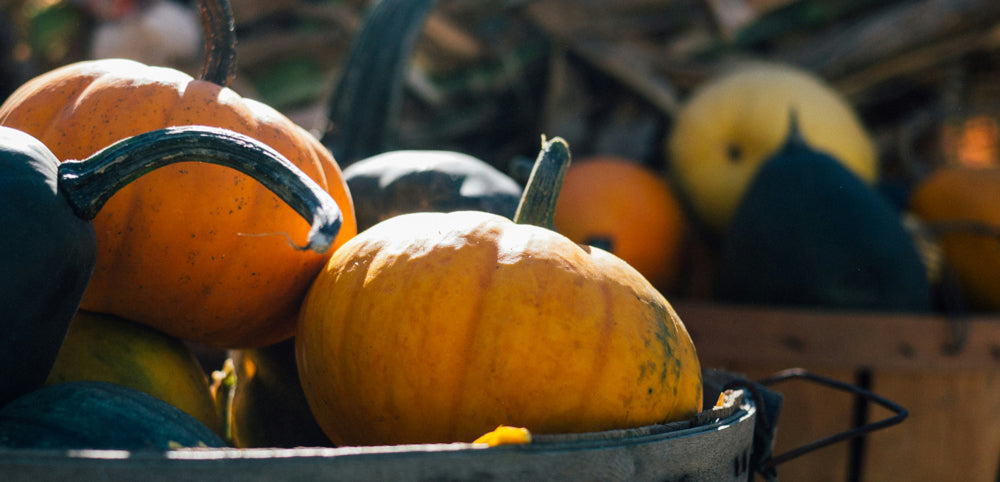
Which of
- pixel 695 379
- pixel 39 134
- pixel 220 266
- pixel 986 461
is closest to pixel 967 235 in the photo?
pixel 986 461

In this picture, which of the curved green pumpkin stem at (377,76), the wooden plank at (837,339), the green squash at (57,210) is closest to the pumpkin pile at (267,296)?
the green squash at (57,210)

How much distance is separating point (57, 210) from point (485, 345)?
298mm

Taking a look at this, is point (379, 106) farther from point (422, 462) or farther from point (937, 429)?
point (937, 429)

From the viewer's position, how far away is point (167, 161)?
518 mm

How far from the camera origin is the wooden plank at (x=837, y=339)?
125cm

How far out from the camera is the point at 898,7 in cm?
200

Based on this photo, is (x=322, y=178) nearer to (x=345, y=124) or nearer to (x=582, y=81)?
(x=345, y=124)

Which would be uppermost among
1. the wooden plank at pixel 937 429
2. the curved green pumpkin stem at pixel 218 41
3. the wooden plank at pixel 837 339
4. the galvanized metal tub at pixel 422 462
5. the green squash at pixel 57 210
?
the curved green pumpkin stem at pixel 218 41

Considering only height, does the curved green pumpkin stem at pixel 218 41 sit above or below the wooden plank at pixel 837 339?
above

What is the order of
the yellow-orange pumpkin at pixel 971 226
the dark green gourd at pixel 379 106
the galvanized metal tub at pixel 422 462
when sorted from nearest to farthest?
the galvanized metal tub at pixel 422 462 < the dark green gourd at pixel 379 106 < the yellow-orange pumpkin at pixel 971 226

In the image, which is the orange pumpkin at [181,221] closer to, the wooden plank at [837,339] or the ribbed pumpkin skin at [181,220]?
the ribbed pumpkin skin at [181,220]

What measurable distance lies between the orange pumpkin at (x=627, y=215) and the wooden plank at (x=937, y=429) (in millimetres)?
498

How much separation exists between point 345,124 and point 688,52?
4.22 ft

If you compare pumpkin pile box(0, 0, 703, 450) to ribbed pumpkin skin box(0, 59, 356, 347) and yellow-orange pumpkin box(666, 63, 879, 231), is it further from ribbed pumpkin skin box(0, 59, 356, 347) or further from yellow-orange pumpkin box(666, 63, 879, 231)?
yellow-orange pumpkin box(666, 63, 879, 231)
